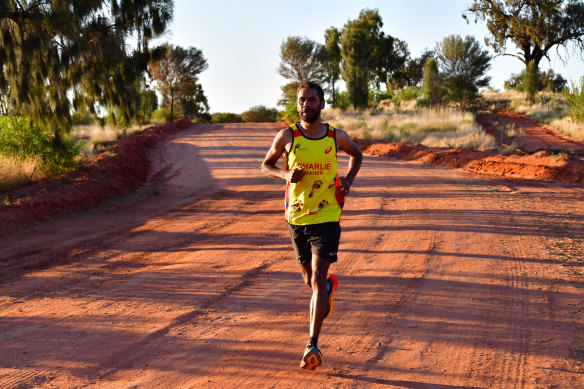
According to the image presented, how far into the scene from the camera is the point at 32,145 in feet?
42.6

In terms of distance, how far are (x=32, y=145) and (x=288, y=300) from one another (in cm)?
991

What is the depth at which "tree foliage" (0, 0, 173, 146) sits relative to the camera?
11461 millimetres

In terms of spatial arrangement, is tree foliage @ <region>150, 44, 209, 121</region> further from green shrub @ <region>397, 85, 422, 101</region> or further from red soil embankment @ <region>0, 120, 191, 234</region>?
red soil embankment @ <region>0, 120, 191, 234</region>

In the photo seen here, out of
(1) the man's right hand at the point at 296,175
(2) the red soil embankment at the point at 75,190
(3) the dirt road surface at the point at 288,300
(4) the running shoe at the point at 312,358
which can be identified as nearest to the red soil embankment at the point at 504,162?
(3) the dirt road surface at the point at 288,300

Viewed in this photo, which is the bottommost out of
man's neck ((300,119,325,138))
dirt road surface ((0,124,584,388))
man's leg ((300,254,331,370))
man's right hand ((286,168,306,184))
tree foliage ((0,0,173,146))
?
dirt road surface ((0,124,584,388))

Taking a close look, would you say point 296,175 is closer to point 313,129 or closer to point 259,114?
point 313,129

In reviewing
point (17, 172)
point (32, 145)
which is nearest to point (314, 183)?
point (17, 172)

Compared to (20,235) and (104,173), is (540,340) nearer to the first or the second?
(20,235)

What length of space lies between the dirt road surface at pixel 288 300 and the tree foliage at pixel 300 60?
1804 inches

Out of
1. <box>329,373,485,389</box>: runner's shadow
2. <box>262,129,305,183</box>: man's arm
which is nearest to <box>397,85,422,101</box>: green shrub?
<box>262,129,305,183</box>: man's arm

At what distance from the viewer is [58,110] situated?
486 inches

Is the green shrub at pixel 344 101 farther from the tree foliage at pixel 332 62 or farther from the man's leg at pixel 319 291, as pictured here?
the man's leg at pixel 319 291

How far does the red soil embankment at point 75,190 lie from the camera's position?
33.1 feet

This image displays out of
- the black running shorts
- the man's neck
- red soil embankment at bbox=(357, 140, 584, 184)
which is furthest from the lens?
red soil embankment at bbox=(357, 140, 584, 184)
